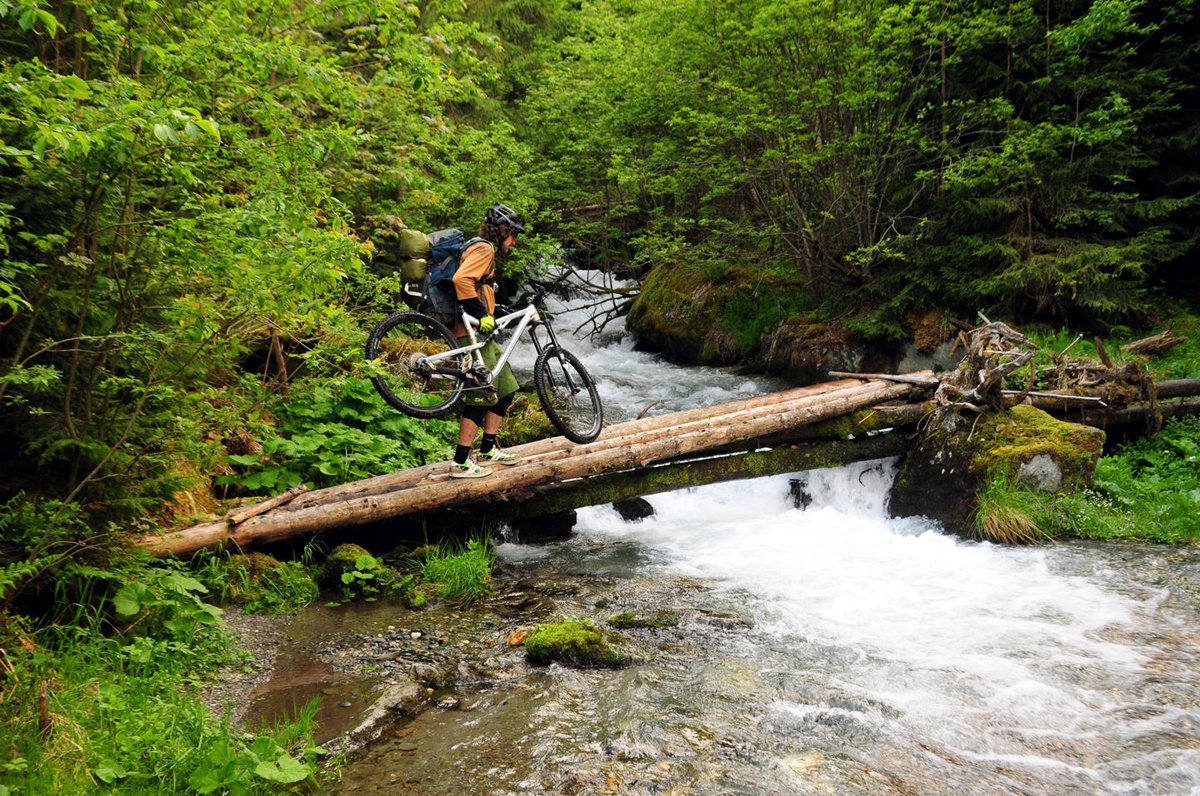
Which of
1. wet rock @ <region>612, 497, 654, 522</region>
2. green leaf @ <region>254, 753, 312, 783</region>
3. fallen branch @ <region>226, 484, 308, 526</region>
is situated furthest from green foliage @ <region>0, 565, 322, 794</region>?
wet rock @ <region>612, 497, 654, 522</region>

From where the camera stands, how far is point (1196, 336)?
35.5 feet

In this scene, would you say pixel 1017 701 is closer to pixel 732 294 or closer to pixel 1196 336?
pixel 1196 336

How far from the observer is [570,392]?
7797 millimetres

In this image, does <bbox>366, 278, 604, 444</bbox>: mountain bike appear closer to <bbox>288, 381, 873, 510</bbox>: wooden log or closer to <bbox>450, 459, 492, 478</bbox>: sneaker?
<bbox>288, 381, 873, 510</bbox>: wooden log

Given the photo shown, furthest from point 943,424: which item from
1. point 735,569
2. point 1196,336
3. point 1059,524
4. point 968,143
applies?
point 968,143

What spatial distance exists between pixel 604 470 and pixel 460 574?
1797mm

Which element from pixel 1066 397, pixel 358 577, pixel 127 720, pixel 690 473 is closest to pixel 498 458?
pixel 358 577

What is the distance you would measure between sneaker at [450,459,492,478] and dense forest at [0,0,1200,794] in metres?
1.35

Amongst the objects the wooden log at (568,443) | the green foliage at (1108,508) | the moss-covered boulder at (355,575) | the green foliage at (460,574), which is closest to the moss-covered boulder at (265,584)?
the moss-covered boulder at (355,575)

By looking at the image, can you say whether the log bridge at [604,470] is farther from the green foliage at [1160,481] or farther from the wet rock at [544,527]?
the green foliage at [1160,481]

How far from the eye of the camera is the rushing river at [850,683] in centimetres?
382

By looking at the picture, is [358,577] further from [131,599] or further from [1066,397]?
[1066,397]

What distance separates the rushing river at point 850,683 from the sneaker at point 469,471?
3.21ft

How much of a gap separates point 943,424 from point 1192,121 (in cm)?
698
